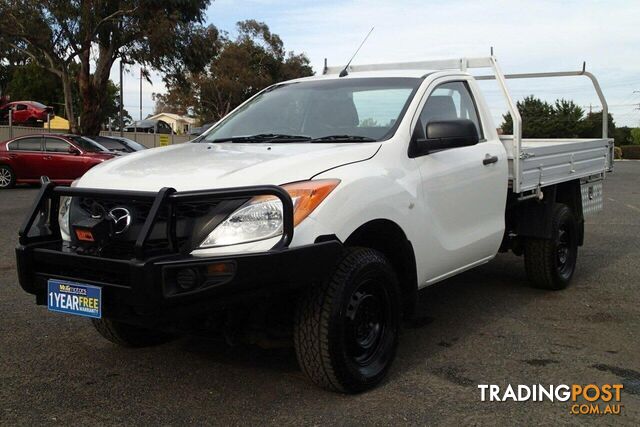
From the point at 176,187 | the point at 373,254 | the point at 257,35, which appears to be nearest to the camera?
the point at 176,187

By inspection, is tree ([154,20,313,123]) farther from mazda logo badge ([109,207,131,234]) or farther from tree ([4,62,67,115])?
mazda logo badge ([109,207,131,234])

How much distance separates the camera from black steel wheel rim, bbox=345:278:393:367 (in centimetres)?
349

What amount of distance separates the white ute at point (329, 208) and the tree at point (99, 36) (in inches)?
788

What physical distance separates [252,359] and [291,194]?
1352 mm

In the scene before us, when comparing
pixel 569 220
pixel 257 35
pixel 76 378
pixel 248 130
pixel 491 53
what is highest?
pixel 257 35

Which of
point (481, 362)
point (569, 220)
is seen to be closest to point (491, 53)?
point (569, 220)

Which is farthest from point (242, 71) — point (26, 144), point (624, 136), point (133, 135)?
point (624, 136)

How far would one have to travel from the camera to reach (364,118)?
170 inches

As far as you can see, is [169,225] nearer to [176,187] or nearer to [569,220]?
[176,187]

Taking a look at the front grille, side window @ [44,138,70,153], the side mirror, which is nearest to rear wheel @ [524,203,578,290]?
the side mirror

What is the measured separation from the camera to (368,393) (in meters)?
3.57

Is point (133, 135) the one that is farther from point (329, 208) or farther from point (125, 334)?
point (329, 208)

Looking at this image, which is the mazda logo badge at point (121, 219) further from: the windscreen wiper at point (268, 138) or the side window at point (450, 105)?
the side window at point (450, 105)

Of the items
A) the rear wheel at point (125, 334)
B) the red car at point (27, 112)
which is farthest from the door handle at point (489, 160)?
the red car at point (27, 112)
